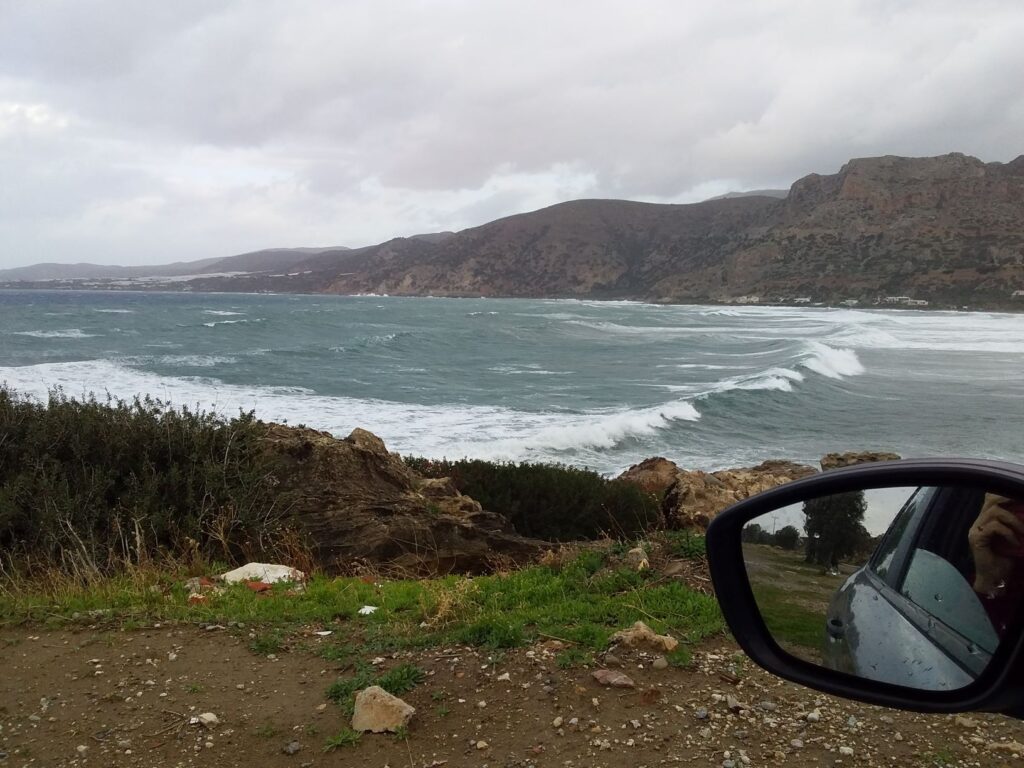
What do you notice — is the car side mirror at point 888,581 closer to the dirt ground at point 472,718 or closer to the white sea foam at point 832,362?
the dirt ground at point 472,718

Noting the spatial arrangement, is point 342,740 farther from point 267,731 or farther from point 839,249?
point 839,249

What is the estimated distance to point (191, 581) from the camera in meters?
6.03

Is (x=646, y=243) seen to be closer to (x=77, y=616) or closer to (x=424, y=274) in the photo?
(x=424, y=274)

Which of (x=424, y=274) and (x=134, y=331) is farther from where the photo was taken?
(x=424, y=274)

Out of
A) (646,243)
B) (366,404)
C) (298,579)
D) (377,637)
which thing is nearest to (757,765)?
(377,637)

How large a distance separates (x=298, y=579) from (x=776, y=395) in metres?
23.6

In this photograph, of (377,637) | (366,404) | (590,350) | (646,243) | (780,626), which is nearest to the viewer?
(780,626)

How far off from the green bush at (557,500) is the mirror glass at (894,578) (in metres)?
7.76

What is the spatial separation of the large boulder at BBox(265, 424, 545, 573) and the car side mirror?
589 centimetres

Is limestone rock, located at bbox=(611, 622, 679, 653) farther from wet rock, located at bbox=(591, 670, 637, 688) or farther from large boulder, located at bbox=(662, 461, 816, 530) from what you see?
large boulder, located at bbox=(662, 461, 816, 530)

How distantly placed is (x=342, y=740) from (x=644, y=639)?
1759 millimetres

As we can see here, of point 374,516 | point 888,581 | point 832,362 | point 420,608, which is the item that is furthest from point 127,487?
point 832,362

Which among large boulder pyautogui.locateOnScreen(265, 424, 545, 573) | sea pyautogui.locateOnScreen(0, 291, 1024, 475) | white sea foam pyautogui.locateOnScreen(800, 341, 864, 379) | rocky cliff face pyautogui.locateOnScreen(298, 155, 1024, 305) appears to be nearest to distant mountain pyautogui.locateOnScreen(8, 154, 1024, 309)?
rocky cliff face pyautogui.locateOnScreen(298, 155, 1024, 305)

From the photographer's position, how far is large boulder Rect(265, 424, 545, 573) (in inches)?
312
